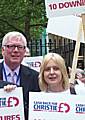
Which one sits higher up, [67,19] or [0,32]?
[67,19]

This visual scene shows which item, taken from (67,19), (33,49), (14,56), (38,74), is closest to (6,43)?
(14,56)

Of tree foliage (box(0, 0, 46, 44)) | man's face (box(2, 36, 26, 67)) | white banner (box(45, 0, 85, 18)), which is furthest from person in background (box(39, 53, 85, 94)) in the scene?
tree foliage (box(0, 0, 46, 44))

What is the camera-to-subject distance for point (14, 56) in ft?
18.0

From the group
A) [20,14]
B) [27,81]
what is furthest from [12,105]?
[20,14]

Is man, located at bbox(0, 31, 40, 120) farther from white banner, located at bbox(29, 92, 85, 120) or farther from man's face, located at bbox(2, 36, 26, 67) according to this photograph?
white banner, located at bbox(29, 92, 85, 120)

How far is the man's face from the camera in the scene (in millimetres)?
5492

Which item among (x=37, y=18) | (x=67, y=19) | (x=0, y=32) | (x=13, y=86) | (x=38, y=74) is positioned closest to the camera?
(x=13, y=86)

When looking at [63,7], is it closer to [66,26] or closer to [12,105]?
[66,26]

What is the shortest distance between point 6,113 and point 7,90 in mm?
261

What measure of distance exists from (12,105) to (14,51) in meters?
0.72

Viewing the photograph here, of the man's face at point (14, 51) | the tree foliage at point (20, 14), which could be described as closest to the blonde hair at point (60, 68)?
the man's face at point (14, 51)

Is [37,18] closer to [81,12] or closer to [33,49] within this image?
[33,49]

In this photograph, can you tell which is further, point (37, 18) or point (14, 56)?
point (37, 18)

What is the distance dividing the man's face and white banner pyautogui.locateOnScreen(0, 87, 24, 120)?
0.57 m
